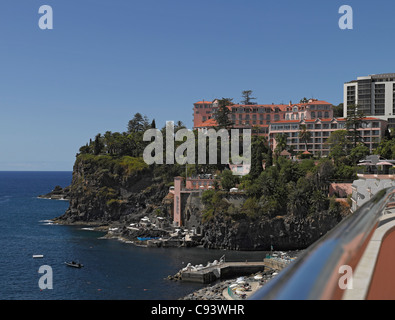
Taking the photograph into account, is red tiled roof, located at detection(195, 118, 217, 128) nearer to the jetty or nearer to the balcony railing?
the jetty

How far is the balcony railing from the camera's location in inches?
114

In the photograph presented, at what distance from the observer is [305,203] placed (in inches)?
2717

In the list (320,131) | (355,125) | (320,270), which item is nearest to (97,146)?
(320,131)

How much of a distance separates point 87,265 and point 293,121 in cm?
5854

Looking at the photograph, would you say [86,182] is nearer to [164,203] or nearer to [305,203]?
[164,203]

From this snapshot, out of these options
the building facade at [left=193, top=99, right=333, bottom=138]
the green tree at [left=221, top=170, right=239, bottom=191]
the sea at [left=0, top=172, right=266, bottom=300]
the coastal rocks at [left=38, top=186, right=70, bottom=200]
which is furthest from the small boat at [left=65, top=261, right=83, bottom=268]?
the coastal rocks at [left=38, top=186, right=70, bottom=200]

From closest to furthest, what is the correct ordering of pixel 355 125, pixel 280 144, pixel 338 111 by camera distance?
pixel 355 125 < pixel 280 144 < pixel 338 111

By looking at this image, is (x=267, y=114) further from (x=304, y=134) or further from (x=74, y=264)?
(x=74, y=264)

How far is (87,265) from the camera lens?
57.1 meters

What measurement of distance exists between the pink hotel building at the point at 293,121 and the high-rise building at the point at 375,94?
70.1ft

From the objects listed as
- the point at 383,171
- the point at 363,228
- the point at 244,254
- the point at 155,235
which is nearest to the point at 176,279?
the point at 244,254

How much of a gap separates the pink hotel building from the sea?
129 feet
